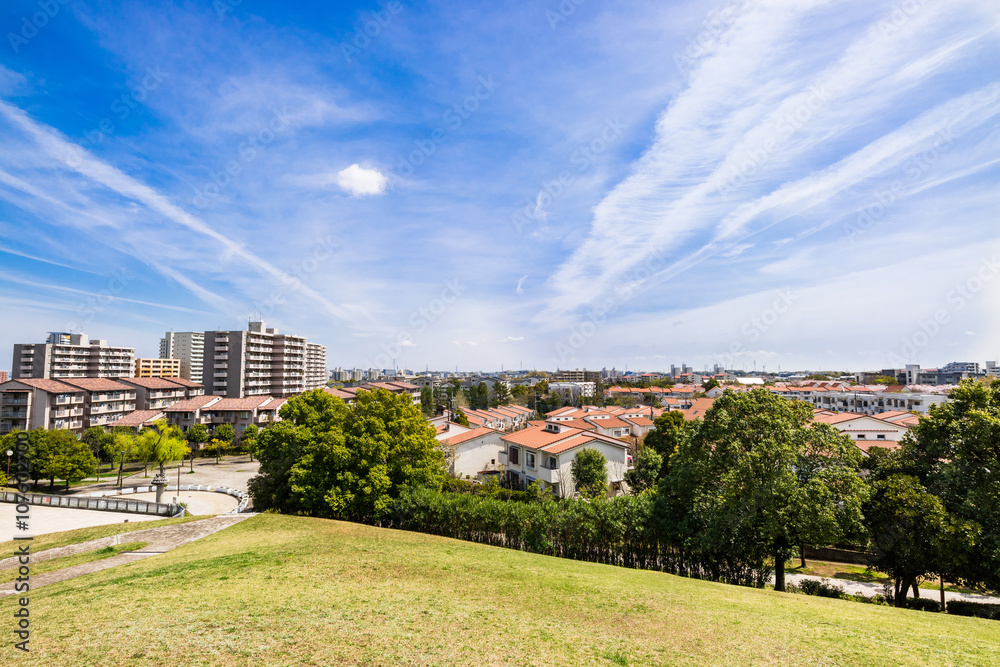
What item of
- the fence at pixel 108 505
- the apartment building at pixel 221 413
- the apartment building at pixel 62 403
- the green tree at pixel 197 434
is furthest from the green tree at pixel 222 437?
the fence at pixel 108 505

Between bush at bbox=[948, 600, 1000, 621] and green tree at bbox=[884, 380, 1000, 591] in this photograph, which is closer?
green tree at bbox=[884, 380, 1000, 591]

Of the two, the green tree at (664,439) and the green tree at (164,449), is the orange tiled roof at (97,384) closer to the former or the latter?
the green tree at (164,449)

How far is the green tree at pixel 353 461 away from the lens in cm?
2744

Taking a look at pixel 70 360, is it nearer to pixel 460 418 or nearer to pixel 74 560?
pixel 460 418

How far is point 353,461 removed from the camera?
27781 millimetres

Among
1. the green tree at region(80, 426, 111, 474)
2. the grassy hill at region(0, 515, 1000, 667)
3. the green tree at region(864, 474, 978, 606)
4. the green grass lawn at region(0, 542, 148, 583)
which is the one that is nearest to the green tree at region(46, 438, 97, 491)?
the green tree at region(80, 426, 111, 474)

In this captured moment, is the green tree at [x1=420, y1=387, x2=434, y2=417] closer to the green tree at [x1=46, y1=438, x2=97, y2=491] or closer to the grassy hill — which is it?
the green tree at [x1=46, y1=438, x2=97, y2=491]

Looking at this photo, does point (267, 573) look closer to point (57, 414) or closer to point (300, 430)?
point (300, 430)

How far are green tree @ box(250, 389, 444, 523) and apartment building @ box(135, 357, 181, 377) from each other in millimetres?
130932

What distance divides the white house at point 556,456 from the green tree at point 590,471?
117 cm

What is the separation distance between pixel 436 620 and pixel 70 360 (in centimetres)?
11031

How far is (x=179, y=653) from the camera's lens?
891 cm

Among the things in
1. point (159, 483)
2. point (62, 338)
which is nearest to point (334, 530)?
point (159, 483)

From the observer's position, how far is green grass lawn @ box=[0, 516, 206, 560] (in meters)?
22.4
